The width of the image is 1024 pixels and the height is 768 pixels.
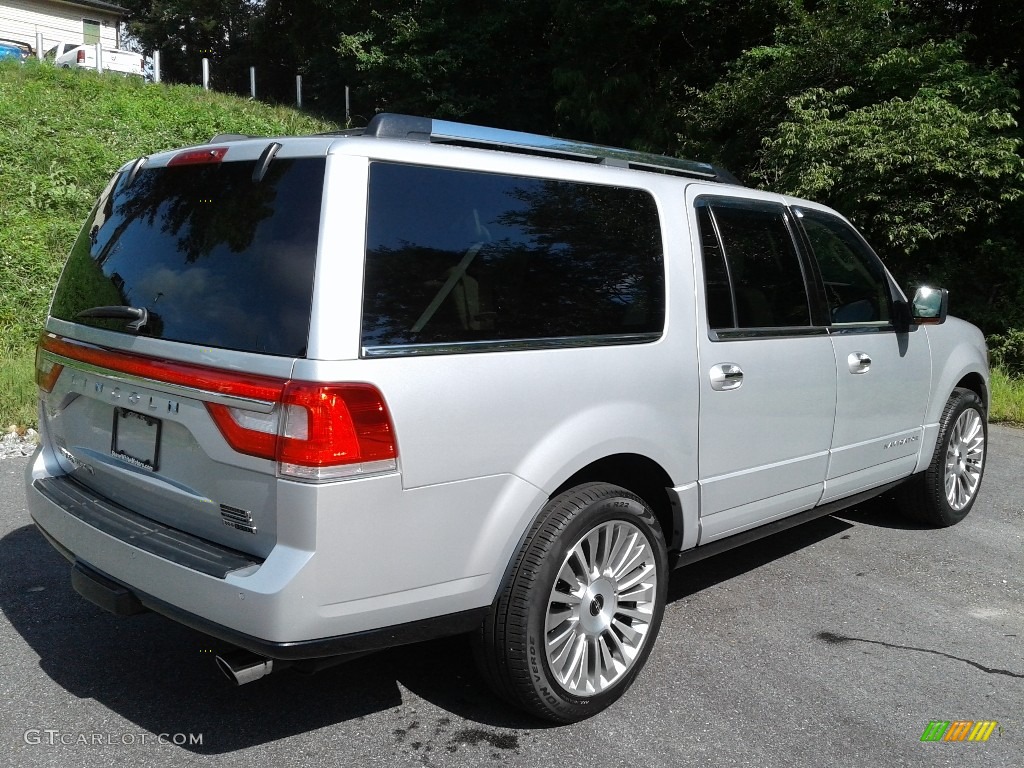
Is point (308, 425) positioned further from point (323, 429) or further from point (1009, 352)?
point (1009, 352)

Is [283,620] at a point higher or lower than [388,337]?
lower

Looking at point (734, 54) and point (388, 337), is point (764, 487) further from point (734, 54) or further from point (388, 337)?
point (734, 54)

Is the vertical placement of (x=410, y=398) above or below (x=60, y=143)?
below

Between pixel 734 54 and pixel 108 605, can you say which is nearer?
pixel 108 605

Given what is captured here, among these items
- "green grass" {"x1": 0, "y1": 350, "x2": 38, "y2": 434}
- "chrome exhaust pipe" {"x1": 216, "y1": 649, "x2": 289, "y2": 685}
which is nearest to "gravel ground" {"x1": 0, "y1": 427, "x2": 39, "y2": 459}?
"green grass" {"x1": 0, "y1": 350, "x2": 38, "y2": 434}

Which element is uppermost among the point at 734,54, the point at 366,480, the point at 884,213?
the point at 734,54

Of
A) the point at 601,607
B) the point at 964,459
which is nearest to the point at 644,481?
the point at 601,607

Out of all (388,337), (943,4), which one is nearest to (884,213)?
(943,4)

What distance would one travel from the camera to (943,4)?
14.9m

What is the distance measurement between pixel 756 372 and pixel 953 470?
242 cm

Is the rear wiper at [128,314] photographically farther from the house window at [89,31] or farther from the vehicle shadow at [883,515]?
the house window at [89,31]

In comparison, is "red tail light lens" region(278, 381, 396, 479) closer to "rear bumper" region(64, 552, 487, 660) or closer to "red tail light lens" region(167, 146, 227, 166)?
"rear bumper" region(64, 552, 487, 660)

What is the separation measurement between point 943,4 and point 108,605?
16135 millimetres

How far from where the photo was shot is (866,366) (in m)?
4.48
